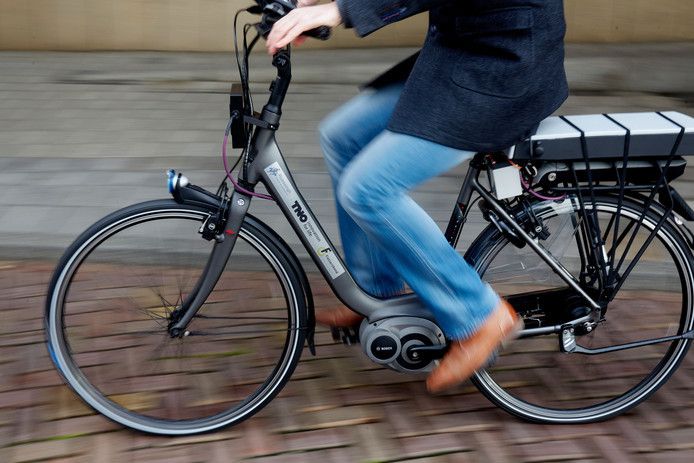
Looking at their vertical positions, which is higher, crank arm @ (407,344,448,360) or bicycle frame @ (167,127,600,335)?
bicycle frame @ (167,127,600,335)

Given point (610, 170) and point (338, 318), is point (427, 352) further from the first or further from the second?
point (610, 170)

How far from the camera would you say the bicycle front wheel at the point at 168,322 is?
3.02m

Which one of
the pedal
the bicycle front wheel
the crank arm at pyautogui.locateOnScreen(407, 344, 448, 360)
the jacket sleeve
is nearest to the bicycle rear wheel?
the crank arm at pyautogui.locateOnScreen(407, 344, 448, 360)

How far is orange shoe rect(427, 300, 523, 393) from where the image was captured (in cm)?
301

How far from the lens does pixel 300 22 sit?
2555mm

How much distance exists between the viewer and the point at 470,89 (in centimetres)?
272

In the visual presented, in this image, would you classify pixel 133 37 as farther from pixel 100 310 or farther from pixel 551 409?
pixel 551 409

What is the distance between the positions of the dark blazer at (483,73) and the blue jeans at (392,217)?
3.1 inches

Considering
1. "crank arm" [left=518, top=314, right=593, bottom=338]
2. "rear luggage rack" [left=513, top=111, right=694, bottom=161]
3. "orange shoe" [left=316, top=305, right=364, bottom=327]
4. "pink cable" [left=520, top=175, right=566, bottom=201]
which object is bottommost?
"crank arm" [left=518, top=314, right=593, bottom=338]

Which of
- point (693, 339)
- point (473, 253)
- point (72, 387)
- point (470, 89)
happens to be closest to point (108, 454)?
point (72, 387)

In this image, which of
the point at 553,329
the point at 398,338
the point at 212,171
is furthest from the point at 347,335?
the point at 212,171

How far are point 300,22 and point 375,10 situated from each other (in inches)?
8.3

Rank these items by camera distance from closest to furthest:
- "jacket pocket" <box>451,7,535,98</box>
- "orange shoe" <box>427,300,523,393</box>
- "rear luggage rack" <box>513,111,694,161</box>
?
"jacket pocket" <box>451,7,535,98</box> → "rear luggage rack" <box>513,111,694,161</box> → "orange shoe" <box>427,300,523,393</box>

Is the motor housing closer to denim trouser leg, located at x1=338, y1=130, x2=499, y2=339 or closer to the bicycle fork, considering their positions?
denim trouser leg, located at x1=338, y1=130, x2=499, y2=339
